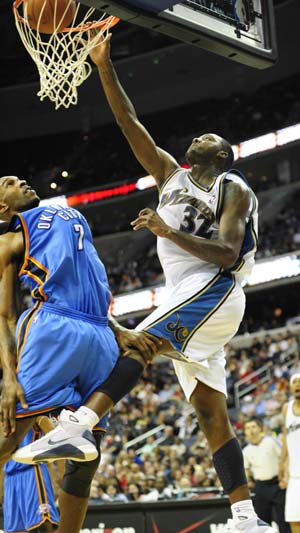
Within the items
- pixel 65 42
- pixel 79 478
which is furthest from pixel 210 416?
pixel 65 42

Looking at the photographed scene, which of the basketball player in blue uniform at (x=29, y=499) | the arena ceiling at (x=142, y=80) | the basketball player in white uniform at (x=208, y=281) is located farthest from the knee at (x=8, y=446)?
the arena ceiling at (x=142, y=80)

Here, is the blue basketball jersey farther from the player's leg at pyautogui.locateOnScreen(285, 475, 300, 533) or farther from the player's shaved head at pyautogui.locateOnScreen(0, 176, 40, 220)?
the player's leg at pyautogui.locateOnScreen(285, 475, 300, 533)

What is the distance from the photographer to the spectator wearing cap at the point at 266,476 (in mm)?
9109

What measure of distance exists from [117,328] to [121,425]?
45.6 feet

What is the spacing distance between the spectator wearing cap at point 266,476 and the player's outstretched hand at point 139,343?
5.27 metres

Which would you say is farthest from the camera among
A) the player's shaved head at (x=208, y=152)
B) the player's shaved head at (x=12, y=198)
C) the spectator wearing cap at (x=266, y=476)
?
the spectator wearing cap at (x=266, y=476)

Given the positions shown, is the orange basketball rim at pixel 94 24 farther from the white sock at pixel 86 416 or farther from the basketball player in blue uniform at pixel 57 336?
the white sock at pixel 86 416

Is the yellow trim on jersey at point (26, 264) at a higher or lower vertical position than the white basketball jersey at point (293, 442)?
higher

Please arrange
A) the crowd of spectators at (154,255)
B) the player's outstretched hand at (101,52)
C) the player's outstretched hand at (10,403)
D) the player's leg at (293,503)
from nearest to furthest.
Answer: the player's outstretched hand at (10,403) → the player's outstretched hand at (101,52) → the player's leg at (293,503) → the crowd of spectators at (154,255)

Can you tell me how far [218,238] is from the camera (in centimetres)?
456

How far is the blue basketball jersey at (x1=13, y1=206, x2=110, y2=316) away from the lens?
164 inches

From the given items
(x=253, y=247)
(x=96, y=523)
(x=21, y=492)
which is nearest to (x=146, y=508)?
(x=96, y=523)

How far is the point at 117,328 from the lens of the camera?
442 cm

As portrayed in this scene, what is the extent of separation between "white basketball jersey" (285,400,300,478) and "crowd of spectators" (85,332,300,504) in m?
2.93
